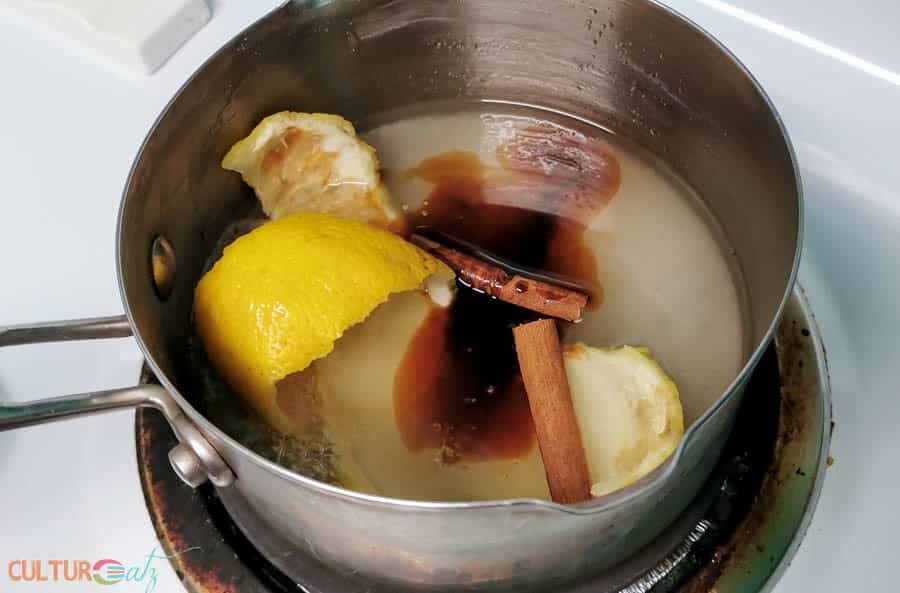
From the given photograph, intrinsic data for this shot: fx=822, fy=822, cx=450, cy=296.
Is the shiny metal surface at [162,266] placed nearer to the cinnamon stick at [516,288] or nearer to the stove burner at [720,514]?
the stove burner at [720,514]

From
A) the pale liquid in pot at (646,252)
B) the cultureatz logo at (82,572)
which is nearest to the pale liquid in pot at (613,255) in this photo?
the pale liquid in pot at (646,252)

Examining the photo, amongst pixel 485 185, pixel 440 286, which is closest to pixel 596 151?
pixel 485 185

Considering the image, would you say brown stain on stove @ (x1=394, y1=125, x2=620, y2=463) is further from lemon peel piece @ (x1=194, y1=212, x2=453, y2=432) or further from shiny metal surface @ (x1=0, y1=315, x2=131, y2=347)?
shiny metal surface @ (x1=0, y1=315, x2=131, y2=347)

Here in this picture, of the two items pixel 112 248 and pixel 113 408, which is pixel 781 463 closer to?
pixel 113 408

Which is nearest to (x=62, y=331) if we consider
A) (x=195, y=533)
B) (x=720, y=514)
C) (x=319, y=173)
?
(x=195, y=533)

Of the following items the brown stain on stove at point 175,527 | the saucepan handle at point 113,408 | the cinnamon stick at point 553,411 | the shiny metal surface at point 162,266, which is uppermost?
the cinnamon stick at point 553,411

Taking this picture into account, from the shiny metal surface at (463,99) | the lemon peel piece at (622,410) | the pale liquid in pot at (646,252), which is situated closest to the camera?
the shiny metal surface at (463,99)

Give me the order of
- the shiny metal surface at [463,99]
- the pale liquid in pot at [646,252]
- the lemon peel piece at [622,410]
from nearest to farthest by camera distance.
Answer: the shiny metal surface at [463,99] < the lemon peel piece at [622,410] < the pale liquid in pot at [646,252]
